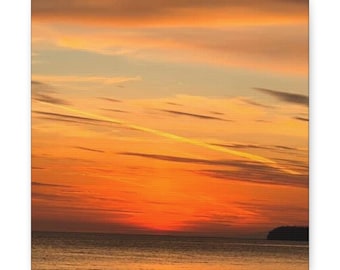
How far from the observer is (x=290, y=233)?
7.08 ft

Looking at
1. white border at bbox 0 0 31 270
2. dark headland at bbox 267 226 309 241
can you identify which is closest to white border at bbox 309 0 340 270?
dark headland at bbox 267 226 309 241

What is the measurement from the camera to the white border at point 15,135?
2.24m

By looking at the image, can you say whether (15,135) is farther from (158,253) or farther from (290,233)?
(290,233)

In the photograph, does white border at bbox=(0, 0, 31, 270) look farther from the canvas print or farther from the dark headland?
the dark headland

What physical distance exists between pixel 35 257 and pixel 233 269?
54cm

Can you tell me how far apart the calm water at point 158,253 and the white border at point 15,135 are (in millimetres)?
59

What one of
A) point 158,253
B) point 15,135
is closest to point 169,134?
point 158,253

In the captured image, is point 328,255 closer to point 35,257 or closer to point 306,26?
point 306,26

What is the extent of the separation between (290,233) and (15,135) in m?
0.80

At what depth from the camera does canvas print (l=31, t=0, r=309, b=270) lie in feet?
7.16

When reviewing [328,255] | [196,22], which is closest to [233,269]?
[328,255]

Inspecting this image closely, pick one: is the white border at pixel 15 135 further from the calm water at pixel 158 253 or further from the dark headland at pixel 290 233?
the dark headland at pixel 290 233

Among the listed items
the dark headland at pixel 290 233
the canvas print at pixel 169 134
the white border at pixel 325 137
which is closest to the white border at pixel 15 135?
the canvas print at pixel 169 134

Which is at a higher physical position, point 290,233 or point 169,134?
point 169,134
